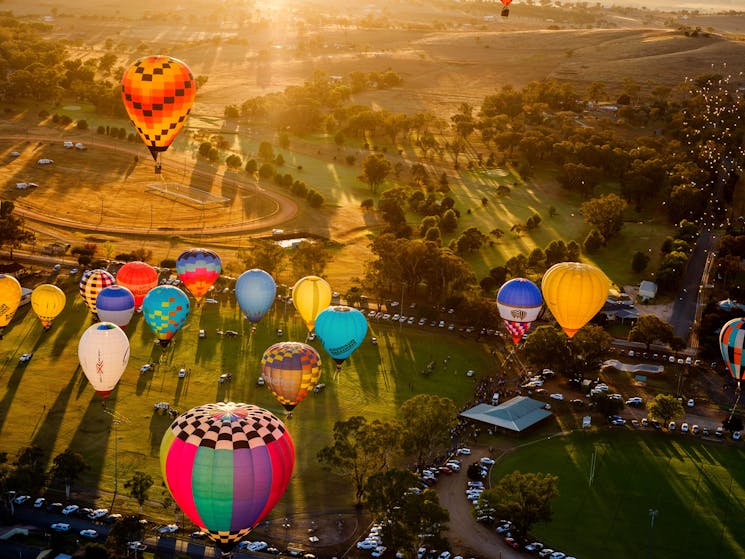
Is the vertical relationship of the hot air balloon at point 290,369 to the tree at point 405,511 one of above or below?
above

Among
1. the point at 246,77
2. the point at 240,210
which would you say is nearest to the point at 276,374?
the point at 240,210

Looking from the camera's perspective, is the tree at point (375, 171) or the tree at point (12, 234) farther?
the tree at point (375, 171)

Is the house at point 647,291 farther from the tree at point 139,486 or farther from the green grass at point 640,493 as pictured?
the tree at point 139,486

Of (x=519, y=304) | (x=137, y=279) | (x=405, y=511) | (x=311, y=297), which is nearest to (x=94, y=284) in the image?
(x=137, y=279)

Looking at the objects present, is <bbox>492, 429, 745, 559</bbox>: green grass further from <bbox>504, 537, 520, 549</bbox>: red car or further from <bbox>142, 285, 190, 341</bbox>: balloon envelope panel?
<bbox>142, 285, 190, 341</bbox>: balloon envelope panel

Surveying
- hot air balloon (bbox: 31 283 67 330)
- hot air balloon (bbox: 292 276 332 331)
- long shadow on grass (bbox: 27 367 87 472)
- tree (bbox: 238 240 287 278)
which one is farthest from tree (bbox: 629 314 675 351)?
hot air balloon (bbox: 31 283 67 330)

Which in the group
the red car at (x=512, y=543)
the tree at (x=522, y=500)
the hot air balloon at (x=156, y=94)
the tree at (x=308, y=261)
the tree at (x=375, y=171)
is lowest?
the tree at (x=375, y=171)

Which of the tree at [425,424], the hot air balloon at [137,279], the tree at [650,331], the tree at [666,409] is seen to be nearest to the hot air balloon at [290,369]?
the tree at [425,424]

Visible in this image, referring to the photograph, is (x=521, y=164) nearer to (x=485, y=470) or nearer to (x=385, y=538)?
(x=485, y=470)
